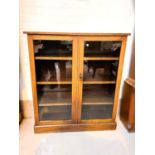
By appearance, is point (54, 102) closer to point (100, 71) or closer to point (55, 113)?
point (55, 113)

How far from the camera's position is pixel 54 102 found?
185cm

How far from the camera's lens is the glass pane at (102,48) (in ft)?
5.37

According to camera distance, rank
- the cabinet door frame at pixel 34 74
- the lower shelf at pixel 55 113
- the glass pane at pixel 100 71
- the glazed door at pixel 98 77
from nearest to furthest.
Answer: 1. the cabinet door frame at pixel 34 74
2. the glazed door at pixel 98 77
3. the glass pane at pixel 100 71
4. the lower shelf at pixel 55 113

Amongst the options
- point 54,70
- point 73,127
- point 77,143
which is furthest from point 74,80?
point 77,143

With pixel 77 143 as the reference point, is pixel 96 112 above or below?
above

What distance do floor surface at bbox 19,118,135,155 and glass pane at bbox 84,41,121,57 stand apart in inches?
39.0

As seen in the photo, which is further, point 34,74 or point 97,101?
point 97,101

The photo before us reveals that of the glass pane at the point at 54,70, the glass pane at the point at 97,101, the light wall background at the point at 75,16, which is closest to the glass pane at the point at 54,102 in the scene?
the glass pane at the point at 54,70

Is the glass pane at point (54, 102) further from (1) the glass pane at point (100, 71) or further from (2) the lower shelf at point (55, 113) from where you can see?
(1) the glass pane at point (100, 71)

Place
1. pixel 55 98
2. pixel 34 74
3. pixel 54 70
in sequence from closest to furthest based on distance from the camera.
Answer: pixel 34 74 < pixel 54 70 < pixel 55 98

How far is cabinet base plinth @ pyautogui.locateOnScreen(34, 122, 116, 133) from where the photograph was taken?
72.5 inches

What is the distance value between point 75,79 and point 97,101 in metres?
0.45
